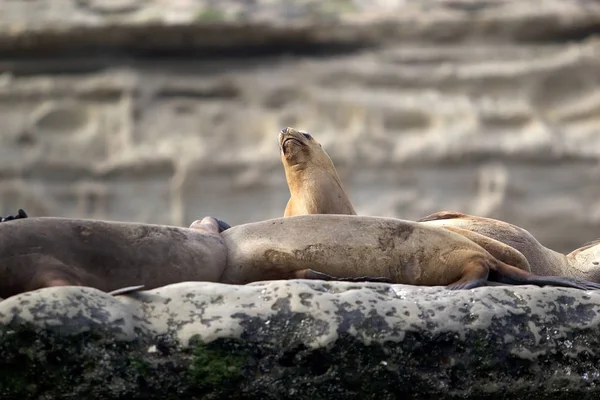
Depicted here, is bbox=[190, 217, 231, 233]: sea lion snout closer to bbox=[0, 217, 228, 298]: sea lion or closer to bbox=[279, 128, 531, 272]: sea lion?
bbox=[0, 217, 228, 298]: sea lion

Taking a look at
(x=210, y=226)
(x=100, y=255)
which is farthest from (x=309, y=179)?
(x=100, y=255)

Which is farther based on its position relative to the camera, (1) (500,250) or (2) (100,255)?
(1) (500,250)

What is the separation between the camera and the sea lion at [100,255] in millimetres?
3041

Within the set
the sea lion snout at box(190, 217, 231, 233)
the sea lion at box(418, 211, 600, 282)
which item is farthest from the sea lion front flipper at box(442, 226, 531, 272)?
the sea lion snout at box(190, 217, 231, 233)

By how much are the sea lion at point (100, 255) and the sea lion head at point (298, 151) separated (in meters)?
1.12

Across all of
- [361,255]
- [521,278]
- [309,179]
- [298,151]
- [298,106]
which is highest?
[298,106]

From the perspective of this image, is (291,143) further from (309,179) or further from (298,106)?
(298,106)

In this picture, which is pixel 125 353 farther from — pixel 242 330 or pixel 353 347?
pixel 353 347

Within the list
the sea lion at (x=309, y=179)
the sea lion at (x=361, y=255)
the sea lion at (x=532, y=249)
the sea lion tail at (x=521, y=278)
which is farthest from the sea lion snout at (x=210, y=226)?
the sea lion tail at (x=521, y=278)

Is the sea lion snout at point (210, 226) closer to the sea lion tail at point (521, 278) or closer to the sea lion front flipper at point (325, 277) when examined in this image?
the sea lion front flipper at point (325, 277)

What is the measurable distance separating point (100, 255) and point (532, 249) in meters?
1.54

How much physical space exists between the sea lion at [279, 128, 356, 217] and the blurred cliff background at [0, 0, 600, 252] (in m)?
8.72

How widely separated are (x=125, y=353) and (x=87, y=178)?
11.0 meters

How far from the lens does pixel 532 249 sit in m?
3.94
